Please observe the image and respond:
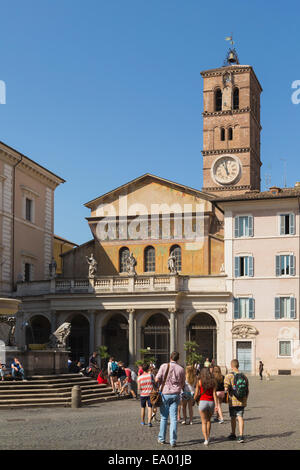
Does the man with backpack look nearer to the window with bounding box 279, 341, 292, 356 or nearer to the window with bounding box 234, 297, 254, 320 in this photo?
the window with bounding box 279, 341, 292, 356

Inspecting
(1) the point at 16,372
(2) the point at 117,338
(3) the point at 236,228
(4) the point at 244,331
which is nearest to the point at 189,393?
(1) the point at 16,372

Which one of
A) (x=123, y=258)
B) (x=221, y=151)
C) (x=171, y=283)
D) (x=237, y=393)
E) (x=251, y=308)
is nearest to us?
(x=237, y=393)

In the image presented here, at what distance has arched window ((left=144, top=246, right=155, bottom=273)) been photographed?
170ft

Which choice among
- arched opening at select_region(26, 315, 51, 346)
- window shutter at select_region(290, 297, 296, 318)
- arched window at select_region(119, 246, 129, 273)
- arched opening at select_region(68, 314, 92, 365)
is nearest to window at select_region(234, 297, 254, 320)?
window shutter at select_region(290, 297, 296, 318)

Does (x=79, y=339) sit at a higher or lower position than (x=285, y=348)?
higher

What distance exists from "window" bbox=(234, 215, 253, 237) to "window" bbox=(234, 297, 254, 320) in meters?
3.93

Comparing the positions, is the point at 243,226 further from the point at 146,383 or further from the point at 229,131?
the point at 229,131

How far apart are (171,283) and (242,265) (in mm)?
4428

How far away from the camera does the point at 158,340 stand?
4859cm

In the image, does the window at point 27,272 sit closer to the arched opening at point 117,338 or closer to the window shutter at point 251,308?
the arched opening at point 117,338

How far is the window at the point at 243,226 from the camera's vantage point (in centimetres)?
4641

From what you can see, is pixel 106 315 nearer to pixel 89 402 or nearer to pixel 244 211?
pixel 244 211
